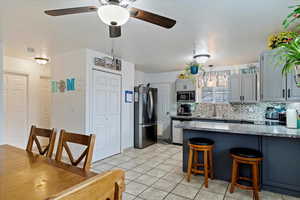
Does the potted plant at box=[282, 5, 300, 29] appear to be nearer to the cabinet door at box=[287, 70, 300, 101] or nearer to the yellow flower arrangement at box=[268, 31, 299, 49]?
the yellow flower arrangement at box=[268, 31, 299, 49]

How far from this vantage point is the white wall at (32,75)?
4.12m

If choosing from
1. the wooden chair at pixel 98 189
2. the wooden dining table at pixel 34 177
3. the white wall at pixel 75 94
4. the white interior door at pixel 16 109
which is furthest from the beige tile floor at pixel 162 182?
the white interior door at pixel 16 109

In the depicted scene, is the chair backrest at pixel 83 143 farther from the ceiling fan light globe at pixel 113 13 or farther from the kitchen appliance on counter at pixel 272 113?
the kitchen appliance on counter at pixel 272 113

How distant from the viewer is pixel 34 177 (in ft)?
3.77

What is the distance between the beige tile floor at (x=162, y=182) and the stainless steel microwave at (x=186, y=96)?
6.17 ft

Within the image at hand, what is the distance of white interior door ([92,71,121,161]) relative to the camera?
360 centimetres

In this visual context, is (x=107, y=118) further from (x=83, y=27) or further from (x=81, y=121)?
(x=83, y=27)

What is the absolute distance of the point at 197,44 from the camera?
3.14 meters

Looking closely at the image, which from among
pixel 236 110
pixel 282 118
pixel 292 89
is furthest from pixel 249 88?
pixel 292 89

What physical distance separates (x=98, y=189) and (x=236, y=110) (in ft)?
16.5

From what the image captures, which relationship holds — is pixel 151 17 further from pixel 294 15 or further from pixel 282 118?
pixel 282 118

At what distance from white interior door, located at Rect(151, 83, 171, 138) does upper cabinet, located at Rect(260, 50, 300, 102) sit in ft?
10.8

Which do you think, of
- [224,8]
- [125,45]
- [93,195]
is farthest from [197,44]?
[93,195]

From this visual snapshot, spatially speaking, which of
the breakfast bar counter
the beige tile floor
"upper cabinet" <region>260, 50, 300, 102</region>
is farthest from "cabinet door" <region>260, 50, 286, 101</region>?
the beige tile floor
